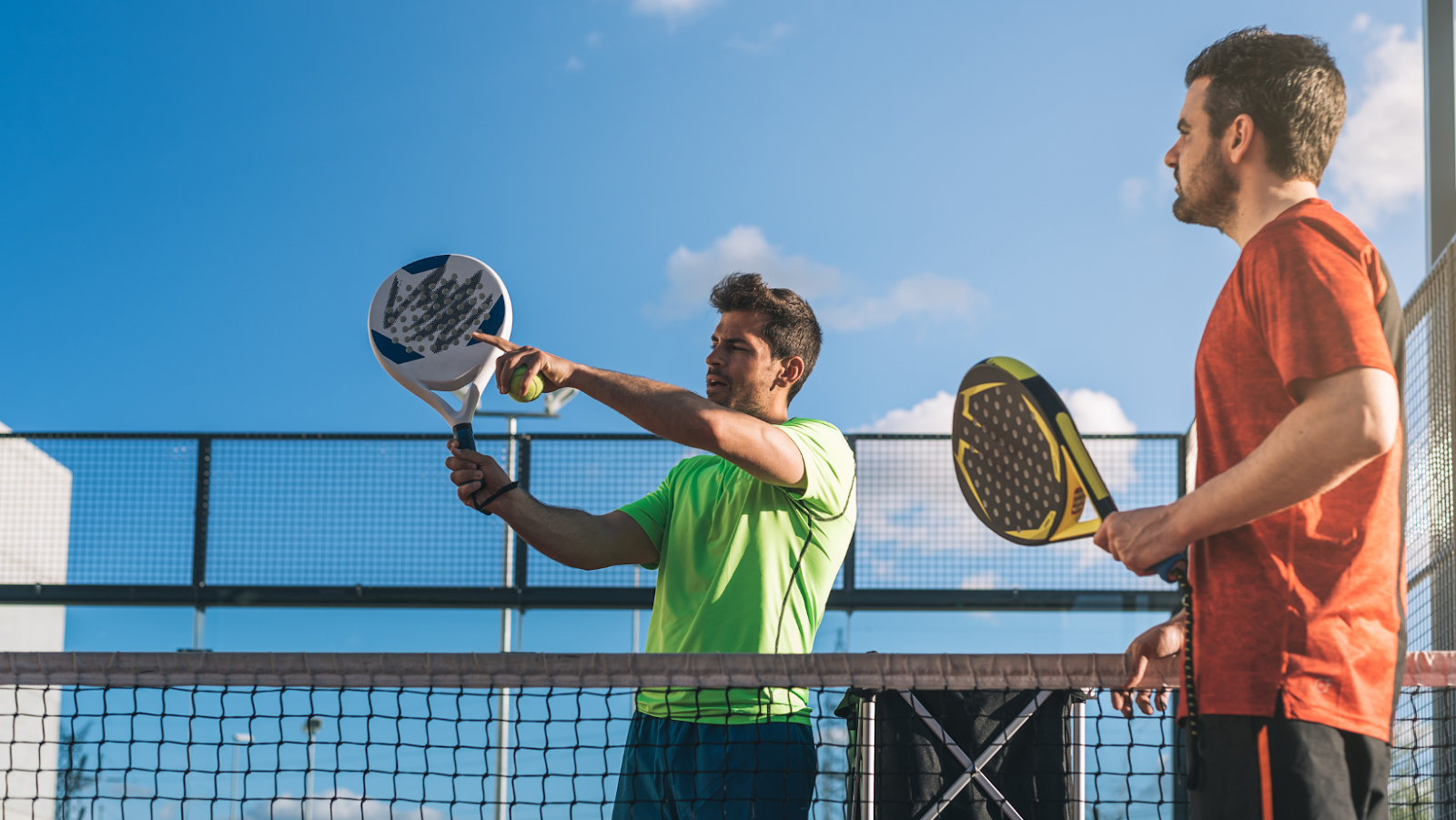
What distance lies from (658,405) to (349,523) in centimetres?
627

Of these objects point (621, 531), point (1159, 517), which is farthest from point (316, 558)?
point (1159, 517)

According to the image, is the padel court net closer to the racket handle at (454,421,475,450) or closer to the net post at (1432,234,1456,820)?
the net post at (1432,234,1456,820)

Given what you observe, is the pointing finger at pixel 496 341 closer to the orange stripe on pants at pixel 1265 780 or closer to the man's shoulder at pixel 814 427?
the man's shoulder at pixel 814 427

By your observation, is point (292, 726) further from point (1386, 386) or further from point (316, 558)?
point (1386, 386)

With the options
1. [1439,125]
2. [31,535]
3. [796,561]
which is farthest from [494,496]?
[31,535]

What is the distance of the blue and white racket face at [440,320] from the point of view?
322cm

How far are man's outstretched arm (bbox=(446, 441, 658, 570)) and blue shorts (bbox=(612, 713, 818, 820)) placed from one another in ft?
1.56

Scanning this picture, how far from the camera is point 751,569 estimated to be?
291 cm

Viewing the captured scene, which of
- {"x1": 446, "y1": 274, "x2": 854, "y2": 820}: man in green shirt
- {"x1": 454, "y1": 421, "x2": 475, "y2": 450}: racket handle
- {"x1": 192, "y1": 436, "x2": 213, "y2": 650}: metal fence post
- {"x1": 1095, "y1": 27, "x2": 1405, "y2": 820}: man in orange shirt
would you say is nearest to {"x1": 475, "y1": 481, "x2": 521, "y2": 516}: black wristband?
{"x1": 446, "y1": 274, "x2": 854, "y2": 820}: man in green shirt

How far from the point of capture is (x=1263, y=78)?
188cm

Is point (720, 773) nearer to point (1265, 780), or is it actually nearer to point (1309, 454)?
point (1265, 780)

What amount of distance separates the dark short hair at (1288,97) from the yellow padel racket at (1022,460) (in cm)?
49

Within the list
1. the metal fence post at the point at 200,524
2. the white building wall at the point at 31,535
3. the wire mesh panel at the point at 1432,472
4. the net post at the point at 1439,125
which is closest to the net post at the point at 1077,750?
the wire mesh panel at the point at 1432,472

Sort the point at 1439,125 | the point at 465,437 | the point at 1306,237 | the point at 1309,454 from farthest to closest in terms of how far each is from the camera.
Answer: the point at 1439,125 → the point at 465,437 → the point at 1306,237 → the point at 1309,454
